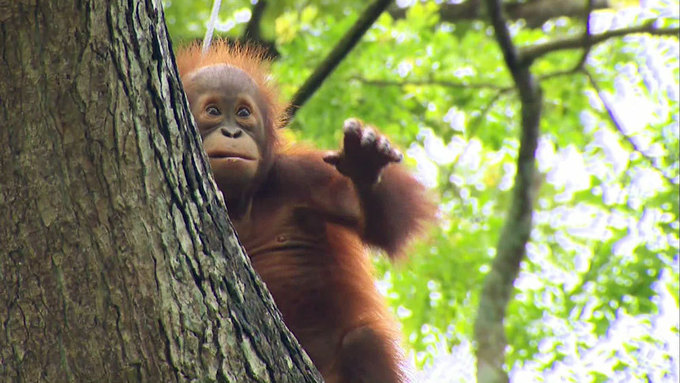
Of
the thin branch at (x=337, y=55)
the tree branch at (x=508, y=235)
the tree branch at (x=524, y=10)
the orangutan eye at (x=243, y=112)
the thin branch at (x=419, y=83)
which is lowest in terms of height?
the tree branch at (x=508, y=235)

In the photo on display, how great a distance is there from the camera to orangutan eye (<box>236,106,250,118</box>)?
14.1ft

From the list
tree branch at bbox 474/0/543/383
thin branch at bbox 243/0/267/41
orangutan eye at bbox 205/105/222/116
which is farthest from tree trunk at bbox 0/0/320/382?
thin branch at bbox 243/0/267/41

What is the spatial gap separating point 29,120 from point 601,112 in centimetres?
631

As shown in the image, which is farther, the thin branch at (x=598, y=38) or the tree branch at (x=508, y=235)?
the thin branch at (x=598, y=38)

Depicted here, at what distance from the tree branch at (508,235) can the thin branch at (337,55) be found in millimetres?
919

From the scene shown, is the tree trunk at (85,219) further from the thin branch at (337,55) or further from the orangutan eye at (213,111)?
the thin branch at (337,55)

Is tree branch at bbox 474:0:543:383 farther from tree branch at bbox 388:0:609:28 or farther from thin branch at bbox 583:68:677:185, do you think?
tree branch at bbox 388:0:609:28

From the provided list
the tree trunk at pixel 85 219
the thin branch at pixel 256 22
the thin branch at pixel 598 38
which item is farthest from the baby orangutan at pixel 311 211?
the thin branch at pixel 598 38

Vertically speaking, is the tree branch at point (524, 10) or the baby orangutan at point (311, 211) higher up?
Result: the tree branch at point (524, 10)

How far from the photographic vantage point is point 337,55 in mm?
5949

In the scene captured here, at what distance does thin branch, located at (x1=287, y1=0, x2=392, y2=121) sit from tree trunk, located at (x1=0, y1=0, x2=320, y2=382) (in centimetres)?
329

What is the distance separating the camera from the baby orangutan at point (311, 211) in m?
4.03

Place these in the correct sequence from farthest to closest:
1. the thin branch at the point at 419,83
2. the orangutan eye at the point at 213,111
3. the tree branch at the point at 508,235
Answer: the thin branch at the point at 419,83 → the tree branch at the point at 508,235 → the orangutan eye at the point at 213,111

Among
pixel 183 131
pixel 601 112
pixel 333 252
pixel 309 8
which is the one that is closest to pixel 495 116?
pixel 601 112
